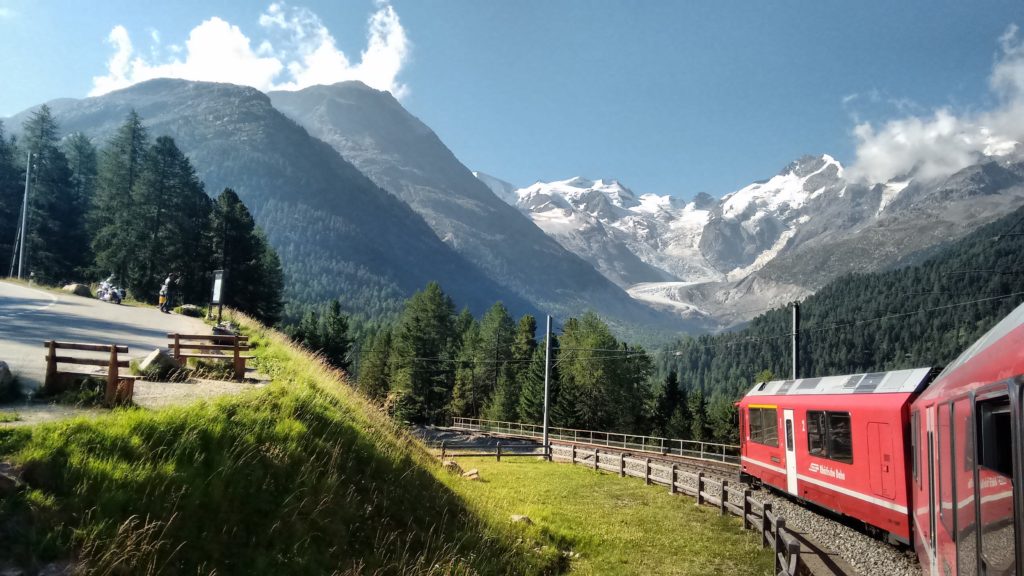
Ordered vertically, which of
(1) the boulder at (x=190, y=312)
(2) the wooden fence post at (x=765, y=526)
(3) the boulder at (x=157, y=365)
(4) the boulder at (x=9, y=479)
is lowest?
(2) the wooden fence post at (x=765, y=526)

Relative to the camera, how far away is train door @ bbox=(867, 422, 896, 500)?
12508 mm

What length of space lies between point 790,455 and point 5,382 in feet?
63.8

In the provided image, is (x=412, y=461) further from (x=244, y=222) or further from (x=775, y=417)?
(x=244, y=222)

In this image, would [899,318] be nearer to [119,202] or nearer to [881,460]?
[881,460]

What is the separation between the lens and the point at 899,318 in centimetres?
13750

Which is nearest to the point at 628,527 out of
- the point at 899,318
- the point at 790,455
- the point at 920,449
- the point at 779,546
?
the point at 779,546

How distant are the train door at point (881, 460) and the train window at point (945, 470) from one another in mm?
6931

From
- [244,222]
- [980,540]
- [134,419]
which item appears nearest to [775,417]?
[980,540]

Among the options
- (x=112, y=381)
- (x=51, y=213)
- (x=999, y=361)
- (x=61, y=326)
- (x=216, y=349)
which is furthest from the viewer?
(x=51, y=213)

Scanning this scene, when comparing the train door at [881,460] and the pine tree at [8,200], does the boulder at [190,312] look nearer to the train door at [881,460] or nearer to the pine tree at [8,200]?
the pine tree at [8,200]

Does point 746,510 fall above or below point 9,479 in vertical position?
below

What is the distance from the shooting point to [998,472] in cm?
390

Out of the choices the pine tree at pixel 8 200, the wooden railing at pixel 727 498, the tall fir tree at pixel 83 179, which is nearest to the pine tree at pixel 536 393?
the wooden railing at pixel 727 498

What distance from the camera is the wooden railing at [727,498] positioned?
406 inches
